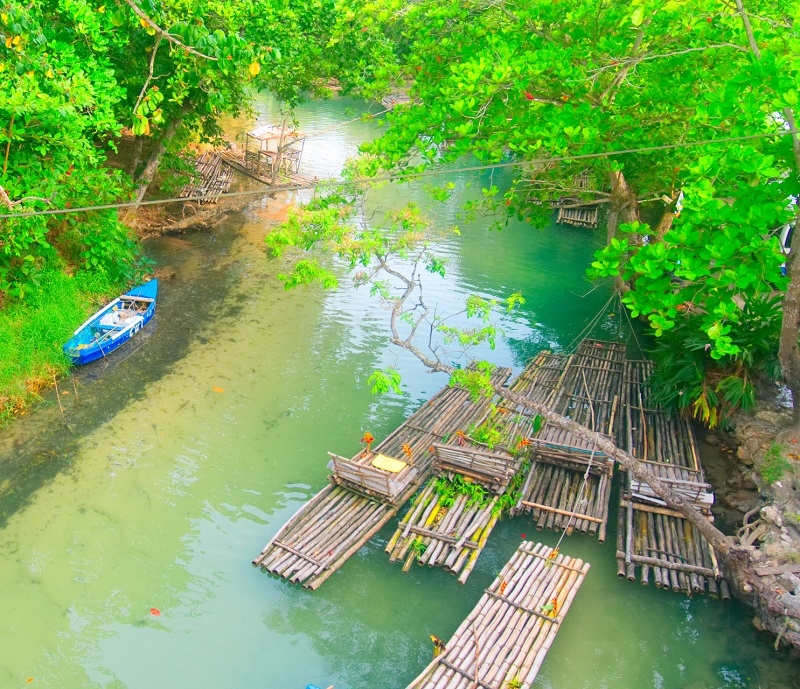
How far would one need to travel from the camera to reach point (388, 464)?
30.8ft

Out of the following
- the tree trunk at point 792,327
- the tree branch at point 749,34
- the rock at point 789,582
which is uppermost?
the tree branch at point 749,34

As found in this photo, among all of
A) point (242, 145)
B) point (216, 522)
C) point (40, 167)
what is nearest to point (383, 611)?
point (216, 522)

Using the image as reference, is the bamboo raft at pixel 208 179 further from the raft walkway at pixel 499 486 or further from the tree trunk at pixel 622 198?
the raft walkway at pixel 499 486

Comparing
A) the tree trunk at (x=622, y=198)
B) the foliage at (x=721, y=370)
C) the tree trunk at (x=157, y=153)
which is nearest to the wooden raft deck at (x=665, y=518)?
the foliage at (x=721, y=370)

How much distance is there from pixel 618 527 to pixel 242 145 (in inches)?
780

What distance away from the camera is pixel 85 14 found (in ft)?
35.6

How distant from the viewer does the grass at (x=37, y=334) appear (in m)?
11.2

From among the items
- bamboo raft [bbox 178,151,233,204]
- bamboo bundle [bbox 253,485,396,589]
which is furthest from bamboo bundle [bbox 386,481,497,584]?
bamboo raft [bbox 178,151,233,204]

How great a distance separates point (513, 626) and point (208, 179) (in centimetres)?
1644

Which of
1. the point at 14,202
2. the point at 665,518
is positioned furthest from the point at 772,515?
the point at 14,202

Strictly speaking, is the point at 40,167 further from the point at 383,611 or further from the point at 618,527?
the point at 618,527

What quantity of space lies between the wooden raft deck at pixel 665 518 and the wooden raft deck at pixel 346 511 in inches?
115

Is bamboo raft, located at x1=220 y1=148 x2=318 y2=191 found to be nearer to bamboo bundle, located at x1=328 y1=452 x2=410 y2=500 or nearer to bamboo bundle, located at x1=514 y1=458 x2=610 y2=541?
bamboo bundle, located at x1=328 y1=452 x2=410 y2=500

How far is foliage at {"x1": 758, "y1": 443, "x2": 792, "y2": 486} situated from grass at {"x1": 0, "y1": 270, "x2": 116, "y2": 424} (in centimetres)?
1200
